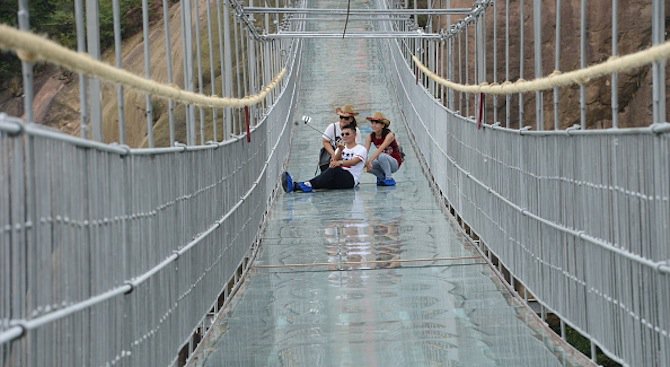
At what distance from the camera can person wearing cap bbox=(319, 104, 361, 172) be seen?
18.2 metres

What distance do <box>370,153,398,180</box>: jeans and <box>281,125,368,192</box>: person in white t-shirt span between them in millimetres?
289

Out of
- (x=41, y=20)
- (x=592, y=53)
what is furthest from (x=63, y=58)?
(x=592, y=53)

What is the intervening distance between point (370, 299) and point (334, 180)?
8.71m

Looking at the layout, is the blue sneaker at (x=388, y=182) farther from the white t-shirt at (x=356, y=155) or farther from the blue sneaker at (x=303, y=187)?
the blue sneaker at (x=303, y=187)

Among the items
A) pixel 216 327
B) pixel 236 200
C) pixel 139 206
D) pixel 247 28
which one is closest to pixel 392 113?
pixel 247 28

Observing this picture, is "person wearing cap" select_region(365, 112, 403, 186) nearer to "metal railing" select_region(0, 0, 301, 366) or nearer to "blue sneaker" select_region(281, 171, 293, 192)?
"blue sneaker" select_region(281, 171, 293, 192)

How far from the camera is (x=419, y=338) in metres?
7.91

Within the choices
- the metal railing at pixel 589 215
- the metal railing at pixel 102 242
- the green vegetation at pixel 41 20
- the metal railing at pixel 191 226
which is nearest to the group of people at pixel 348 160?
the green vegetation at pixel 41 20

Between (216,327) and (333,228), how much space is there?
5.76m

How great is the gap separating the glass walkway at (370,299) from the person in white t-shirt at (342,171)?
2.11ft

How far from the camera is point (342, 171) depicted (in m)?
18.1

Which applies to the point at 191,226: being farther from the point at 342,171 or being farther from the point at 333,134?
the point at 333,134

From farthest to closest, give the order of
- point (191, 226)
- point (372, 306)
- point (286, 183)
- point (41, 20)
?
point (286, 183)
point (41, 20)
point (372, 306)
point (191, 226)

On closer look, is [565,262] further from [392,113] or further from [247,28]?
[392,113]
